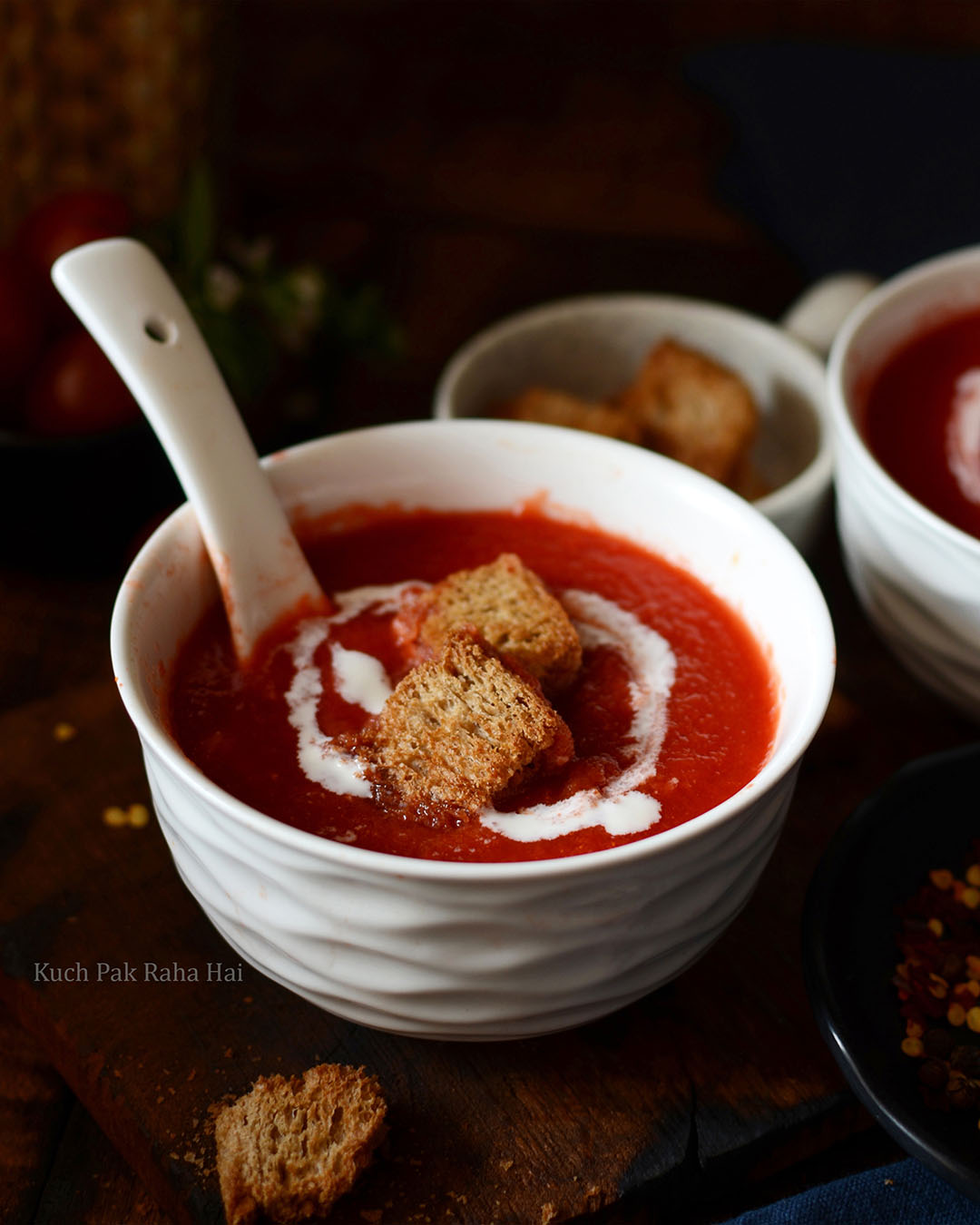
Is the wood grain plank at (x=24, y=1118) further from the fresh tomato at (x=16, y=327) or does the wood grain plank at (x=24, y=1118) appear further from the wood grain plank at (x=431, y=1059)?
the fresh tomato at (x=16, y=327)

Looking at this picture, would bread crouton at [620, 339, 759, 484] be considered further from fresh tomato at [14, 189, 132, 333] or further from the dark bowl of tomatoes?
fresh tomato at [14, 189, 132, 333]

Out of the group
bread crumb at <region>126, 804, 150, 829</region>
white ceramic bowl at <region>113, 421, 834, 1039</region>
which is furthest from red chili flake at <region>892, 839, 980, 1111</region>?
bread crumb at <region>126, 804, 150, 829</region>

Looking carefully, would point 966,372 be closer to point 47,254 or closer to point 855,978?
point 855,978

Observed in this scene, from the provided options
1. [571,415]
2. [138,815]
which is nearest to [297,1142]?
[138,815]

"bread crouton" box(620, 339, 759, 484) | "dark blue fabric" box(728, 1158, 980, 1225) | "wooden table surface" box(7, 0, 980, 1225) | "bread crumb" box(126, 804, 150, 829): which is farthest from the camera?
"bread crouton" box(620, 339, 759, 484)

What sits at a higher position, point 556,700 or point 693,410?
point 556,700

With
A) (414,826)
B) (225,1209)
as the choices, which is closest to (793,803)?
(414,826)

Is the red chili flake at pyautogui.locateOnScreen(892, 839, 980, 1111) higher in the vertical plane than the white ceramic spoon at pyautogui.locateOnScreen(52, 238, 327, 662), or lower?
lower

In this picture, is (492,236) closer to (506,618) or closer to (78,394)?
(78,394)
